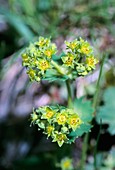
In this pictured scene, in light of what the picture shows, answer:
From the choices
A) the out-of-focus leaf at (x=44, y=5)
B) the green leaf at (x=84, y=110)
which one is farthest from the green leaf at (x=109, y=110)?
the out-of-focus leaf at (x=44, y=5)

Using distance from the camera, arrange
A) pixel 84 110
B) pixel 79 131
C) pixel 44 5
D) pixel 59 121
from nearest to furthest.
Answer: pixel 59 121, pixel 79 131, pixel 84 110, pixel 44 5

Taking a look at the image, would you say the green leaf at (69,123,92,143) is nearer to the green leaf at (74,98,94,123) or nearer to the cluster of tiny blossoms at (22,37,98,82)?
the green leaf at (74,98,94,123)

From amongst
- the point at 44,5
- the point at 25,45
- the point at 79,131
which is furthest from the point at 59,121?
the point at 44,5

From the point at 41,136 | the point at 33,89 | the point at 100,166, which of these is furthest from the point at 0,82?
the point at 100,166

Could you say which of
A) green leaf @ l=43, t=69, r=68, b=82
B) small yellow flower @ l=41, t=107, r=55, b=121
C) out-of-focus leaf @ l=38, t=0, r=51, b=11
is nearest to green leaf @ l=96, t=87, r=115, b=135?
green leaf @ l=43, t=69, r=68, b=82

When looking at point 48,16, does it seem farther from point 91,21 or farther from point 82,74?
point 82,74

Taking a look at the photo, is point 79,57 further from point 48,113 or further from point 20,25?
point 20,25
